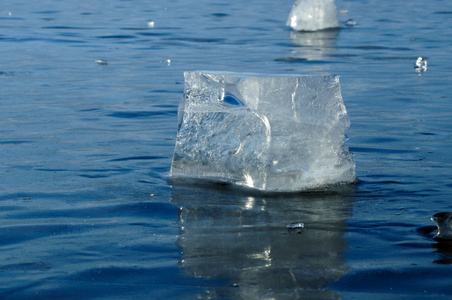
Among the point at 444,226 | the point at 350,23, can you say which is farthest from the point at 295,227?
the point at 350,23

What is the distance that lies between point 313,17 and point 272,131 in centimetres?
1242

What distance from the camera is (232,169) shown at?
4.90m

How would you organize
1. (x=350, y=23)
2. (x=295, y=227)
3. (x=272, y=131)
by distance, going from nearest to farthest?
(x=295, y=227) → (x=272, y=131) → (x=350, y=23)

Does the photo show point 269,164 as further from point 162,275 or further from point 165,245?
point 162,275

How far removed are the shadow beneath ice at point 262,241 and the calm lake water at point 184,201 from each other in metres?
0.01

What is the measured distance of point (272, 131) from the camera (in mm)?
4723

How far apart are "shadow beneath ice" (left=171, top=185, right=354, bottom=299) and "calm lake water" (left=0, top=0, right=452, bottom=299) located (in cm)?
1

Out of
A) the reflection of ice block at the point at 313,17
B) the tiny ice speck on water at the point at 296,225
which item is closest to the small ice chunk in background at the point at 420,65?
the reflection of ice block at the point at 313,17

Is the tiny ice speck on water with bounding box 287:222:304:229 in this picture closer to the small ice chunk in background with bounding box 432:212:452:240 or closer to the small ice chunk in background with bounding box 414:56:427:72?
the small ice chunk in background with bounding box 432:212:452:240

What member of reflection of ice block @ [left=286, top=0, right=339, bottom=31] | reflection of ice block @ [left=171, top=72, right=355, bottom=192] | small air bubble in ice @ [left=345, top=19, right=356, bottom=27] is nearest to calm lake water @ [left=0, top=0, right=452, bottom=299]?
reflection of ice block @ [left=171, top=72, right=355, bottom=192]

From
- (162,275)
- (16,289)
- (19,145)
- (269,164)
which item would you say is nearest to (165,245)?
(162,275)

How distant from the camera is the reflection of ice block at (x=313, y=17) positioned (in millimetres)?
16516

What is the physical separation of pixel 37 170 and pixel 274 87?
5.65 ft

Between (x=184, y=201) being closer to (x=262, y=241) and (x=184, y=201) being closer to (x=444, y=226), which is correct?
(x=262, y=241)
